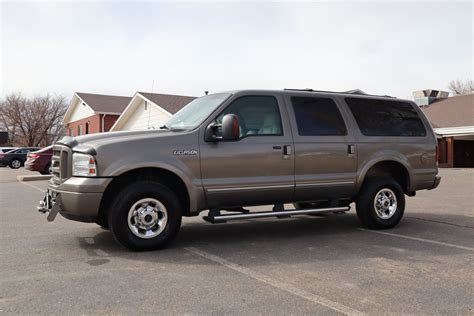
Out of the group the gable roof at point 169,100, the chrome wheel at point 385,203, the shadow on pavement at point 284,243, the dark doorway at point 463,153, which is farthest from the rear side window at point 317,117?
the dark doorway at point 463,153

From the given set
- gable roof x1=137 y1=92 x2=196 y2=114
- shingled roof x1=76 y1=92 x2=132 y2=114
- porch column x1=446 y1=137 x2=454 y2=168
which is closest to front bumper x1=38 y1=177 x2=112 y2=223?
gable roof x1=137 y1=92 x2=196 y2=114

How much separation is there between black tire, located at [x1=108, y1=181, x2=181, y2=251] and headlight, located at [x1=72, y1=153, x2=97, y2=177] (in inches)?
17.2

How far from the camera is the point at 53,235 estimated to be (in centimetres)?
690

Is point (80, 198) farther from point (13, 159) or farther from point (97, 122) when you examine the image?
point (97, 122)

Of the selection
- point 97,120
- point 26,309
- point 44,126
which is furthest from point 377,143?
point 44,126

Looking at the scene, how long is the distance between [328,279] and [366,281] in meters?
0.37

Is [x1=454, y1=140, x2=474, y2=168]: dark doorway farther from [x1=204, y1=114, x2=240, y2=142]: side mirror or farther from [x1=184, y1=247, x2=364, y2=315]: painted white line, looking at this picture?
[x1=184, y1=247, x2=364, y2=315]: painted white line

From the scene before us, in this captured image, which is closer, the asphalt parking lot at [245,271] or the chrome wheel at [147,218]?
the asphalt parking lot at [245,271]

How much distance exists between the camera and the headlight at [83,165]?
5504 mm

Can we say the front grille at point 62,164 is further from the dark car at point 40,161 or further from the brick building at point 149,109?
the brick building at point 149,109

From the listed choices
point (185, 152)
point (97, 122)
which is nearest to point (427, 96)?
point (97, 122)

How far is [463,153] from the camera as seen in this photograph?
3447cm

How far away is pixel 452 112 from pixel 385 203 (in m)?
29.8

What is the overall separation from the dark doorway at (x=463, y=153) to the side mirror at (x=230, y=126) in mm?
31863
